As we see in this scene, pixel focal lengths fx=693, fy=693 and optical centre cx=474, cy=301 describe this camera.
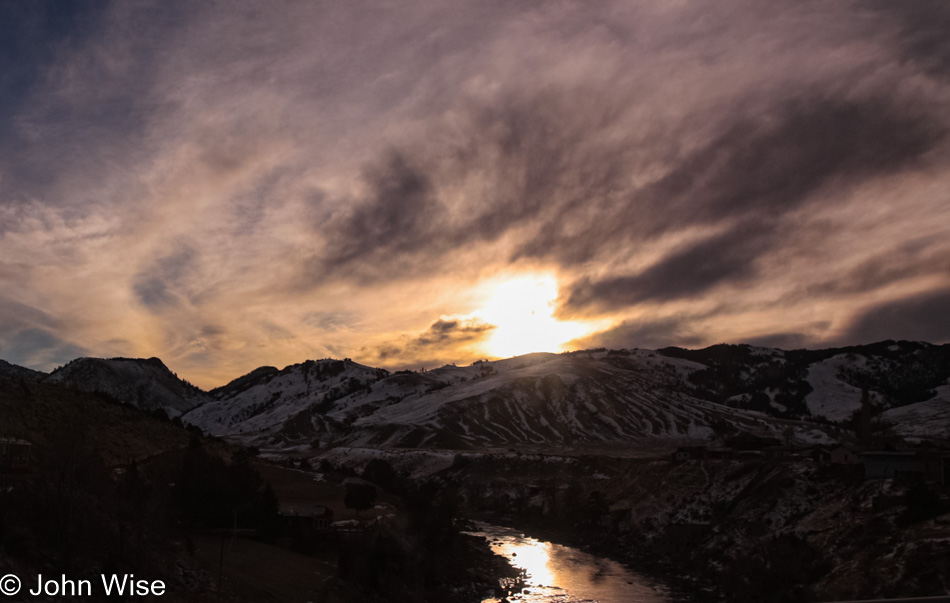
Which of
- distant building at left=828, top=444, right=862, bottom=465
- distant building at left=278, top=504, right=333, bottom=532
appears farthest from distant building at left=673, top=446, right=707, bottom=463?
distant building at left=278, top=504, right=333, bottom=532

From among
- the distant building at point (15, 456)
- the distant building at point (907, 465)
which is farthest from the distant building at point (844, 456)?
the distant building at point (15, 456)

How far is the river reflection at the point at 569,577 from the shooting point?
55.6 metres

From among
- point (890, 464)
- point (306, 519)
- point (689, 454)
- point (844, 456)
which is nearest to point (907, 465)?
point (890, 464)

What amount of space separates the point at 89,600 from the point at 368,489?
5300cm

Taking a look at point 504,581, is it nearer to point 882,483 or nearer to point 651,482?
point 882,483

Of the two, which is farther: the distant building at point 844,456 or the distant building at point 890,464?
the distant building at point 844,456

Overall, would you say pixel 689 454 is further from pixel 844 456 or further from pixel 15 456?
pixel 15 456

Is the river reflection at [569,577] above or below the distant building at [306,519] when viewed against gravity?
below

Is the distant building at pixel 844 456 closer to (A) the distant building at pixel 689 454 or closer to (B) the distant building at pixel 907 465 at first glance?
(B) the distant building at pixel 907 465

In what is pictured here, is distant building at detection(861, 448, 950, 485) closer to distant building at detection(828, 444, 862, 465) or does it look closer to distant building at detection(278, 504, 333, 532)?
distant building at detection(828, 444, 862, 465)

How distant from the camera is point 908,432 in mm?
194750

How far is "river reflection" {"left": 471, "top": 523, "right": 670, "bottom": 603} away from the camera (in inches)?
2189

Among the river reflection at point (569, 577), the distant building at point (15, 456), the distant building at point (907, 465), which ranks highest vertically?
the distant building at point (15, 456)

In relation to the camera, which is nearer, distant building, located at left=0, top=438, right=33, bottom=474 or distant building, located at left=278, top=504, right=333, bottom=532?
distant building, located at left=0, top=438, right=33, bottom=474
